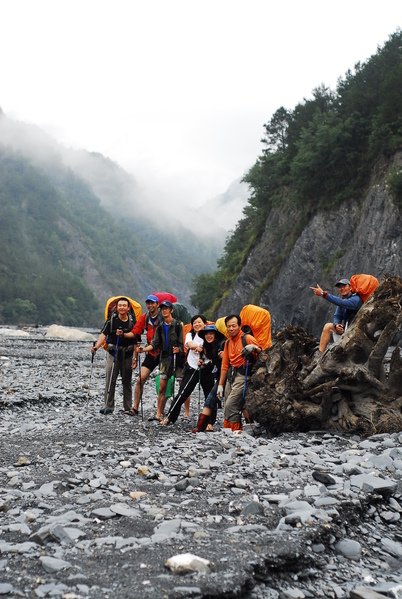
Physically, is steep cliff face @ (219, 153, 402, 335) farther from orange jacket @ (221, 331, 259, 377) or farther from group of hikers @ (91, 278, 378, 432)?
Answer: orange jacket @ (221, 331, 259, 377)

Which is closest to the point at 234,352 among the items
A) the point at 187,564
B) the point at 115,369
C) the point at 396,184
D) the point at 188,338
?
the point at 188,338

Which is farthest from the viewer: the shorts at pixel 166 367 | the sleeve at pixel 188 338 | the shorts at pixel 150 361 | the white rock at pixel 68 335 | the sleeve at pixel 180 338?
the white rock at pixel 68 335

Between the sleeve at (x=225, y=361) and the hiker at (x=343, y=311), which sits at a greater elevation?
the hiker at (x=343, y=311)

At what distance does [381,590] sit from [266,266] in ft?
162

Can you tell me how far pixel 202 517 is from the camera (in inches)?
204

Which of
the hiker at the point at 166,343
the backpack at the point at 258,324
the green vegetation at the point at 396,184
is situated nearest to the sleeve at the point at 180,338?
the hiker at the point at 166,343

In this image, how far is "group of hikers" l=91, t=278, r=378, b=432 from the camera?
10391 millimetres

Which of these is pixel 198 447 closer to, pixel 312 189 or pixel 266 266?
pixel 312 189

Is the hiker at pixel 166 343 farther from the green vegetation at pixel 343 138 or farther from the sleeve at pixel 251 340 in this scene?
the green vegetation at pixel 343 138

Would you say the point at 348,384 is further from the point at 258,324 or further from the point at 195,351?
the point at 195,351

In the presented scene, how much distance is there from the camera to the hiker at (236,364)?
33.6 ft

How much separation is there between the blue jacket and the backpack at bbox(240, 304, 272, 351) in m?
1.24

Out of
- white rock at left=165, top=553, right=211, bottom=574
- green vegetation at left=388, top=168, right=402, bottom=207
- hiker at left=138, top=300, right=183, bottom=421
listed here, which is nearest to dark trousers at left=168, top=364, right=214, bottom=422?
hiker at left=138, top=300, right=183, bottom=421

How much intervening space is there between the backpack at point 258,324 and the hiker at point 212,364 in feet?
1.99
